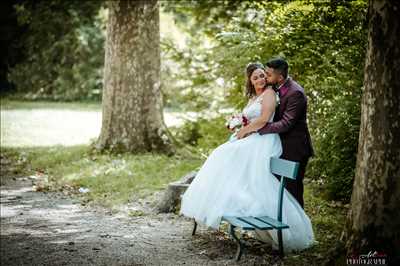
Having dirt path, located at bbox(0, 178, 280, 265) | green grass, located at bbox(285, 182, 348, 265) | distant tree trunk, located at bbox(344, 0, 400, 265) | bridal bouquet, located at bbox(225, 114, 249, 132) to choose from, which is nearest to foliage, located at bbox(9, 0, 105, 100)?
dirt path, located at bbox(0, 178, 280, 265)

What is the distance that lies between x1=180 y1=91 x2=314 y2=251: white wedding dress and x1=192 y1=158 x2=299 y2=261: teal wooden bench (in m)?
0.13

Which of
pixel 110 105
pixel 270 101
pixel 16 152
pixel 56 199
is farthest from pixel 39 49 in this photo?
pixel 270 101

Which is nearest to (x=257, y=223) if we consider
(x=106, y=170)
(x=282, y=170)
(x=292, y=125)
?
(x=282, y=170)

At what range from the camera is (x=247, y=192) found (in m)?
6.22

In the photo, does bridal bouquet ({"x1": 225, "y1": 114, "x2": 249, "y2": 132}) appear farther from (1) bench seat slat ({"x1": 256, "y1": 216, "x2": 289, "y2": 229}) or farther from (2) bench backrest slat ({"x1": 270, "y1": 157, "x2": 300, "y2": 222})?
(1) bench seat slat ({"x1": 256, "y1": 216, "x2": 289, "y2": 229})

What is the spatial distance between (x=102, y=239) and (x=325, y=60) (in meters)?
4.79

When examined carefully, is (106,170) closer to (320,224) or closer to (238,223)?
(320,224)

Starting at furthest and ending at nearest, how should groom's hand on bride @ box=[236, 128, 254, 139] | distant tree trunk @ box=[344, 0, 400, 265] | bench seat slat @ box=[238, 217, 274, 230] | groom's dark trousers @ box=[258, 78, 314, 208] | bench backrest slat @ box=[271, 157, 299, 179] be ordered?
groom's hand on bride @ box=[236, 128, 254, 139] → groom's dark trousers @ box=[258, 78, 314, 208] → bench backrest slat @ box=[271, 157, 299, 179] → bench seat slat @ box=[238, 217, 274, 230] → distant tree trunk @ box=[344, 0, 400, 265]

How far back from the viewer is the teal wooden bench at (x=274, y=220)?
5680 millimetres

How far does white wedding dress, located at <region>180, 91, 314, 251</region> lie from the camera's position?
6152mm

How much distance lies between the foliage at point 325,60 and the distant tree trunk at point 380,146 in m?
3.04

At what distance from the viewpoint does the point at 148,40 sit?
42.4 ft

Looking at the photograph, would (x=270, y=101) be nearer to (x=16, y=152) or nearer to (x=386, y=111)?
(x=386, y=111)

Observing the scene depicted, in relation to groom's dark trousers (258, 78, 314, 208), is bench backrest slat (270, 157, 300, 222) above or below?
below
